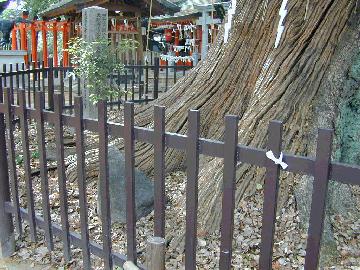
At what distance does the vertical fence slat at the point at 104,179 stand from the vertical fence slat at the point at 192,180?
23.5 inches

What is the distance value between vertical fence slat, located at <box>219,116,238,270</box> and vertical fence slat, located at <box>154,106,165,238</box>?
0.39 metres

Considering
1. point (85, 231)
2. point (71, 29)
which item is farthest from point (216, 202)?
point (71, 29)

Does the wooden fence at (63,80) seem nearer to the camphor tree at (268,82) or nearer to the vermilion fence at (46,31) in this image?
the camphor tree at (268,82)

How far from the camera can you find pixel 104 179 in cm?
259

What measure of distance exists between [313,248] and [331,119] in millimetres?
2012

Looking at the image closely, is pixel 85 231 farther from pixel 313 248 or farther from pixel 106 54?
pixel 106 54

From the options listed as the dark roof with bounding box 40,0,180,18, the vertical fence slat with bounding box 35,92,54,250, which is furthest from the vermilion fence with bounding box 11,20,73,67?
the vertical fence slat with bounding box 35,92,54,250

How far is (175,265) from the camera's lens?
9.97 ft

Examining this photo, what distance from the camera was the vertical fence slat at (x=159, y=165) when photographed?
221 centimetres

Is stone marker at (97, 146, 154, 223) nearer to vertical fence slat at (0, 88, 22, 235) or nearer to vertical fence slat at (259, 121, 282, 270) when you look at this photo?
vertical fence slat at (0, 88, 22, 235)

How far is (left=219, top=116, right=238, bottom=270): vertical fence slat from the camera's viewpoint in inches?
76.4

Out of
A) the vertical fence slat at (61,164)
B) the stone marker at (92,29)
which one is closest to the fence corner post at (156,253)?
the vertical fence slat at (61,164)

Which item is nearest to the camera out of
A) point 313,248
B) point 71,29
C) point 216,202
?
point 313,248

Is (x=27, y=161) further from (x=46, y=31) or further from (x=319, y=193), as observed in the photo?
(x=46, y=31)
